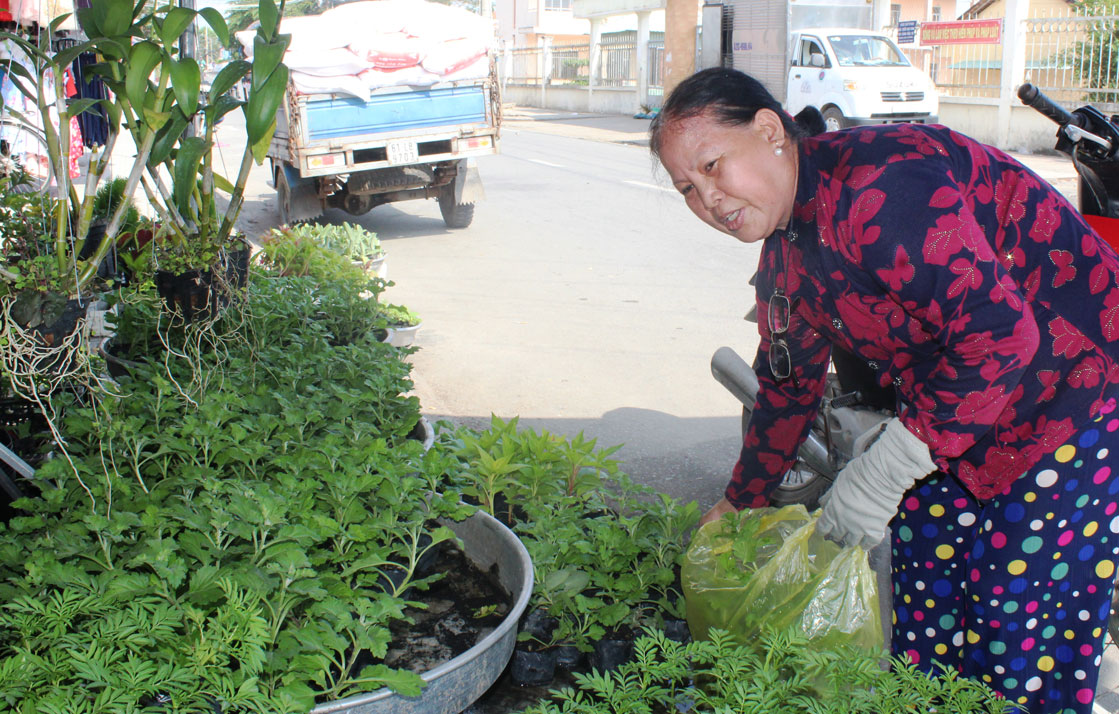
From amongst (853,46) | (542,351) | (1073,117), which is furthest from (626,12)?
(1073,117)

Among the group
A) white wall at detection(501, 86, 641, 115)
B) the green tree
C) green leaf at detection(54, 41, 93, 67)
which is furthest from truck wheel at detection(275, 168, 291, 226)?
white wall at detection(501, 86, 641, 115)

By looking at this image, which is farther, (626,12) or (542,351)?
(626,12)

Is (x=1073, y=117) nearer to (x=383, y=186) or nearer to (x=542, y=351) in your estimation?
(x=542, y=351)

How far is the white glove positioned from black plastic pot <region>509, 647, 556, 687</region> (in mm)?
621

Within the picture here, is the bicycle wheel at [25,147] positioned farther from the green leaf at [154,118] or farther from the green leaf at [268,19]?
the green leaf at [154,118]

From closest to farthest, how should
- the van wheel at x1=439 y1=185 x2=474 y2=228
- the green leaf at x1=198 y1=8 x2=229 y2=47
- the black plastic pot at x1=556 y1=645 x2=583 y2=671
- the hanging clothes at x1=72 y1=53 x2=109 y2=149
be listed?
1. the black plastic pot at x1=556 y1=645 x2=583 y2=671
2. the green leaf at x1=198 y1=8 x2=229 y2=47
3. the hanging clothes at x1=72 y1=53 x2=109 y2=149
4. the van wheel at x1=439 y1=185 x2=474 y2=228

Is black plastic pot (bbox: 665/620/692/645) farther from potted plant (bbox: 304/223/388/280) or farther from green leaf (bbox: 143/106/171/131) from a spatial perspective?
potted plant (bbox: 304/223/388/280)

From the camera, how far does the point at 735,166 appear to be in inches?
65.4

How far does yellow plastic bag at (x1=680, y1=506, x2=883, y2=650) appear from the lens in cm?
175

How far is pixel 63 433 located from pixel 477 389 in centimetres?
265

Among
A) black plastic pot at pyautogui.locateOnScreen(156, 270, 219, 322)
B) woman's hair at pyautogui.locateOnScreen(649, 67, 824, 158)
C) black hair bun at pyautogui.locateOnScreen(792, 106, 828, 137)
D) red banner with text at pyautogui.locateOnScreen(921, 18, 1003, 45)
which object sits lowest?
black plastic pot at pyautogui.locateOnScreen(156, 270, 219, 322)

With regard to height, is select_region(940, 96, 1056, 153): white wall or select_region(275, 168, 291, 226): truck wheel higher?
select_region(940, 96, 1056, 153): white wall

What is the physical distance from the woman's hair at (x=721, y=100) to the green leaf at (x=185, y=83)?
1.74m

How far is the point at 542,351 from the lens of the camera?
555cm
